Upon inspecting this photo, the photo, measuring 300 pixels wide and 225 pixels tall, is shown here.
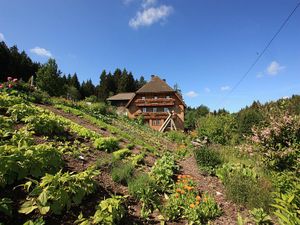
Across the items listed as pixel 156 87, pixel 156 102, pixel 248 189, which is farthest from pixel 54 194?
pixel 156 87

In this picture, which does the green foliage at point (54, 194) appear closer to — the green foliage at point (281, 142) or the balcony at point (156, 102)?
the green foliage at point (281, 142)

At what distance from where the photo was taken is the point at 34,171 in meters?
3.75

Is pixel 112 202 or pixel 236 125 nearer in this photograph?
pixel 112 202

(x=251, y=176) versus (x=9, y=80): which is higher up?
(x=9, y=80)

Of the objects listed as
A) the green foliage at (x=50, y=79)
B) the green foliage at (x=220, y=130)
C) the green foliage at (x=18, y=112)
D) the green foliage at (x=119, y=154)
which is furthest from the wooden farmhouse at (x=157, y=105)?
the green foliage at (x=18, y=112)

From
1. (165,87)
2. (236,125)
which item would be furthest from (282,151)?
(165,87)

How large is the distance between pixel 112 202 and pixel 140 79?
72157 millimetres

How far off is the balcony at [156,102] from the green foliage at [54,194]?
27.0 m

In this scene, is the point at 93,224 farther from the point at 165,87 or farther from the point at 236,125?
the point at 165,87

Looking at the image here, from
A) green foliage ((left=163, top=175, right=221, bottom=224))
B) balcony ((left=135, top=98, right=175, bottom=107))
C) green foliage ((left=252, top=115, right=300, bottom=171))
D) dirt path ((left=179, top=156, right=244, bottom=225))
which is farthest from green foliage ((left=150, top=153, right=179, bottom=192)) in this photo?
balcony ((left=135, top=98, right=175, bottom=107))

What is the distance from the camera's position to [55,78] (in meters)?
35.5

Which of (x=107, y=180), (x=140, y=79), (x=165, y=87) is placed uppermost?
(x=140, y=79)

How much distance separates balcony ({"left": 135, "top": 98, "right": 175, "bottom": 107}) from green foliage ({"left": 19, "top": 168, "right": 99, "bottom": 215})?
27.0 metres

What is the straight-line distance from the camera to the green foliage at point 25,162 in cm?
341
